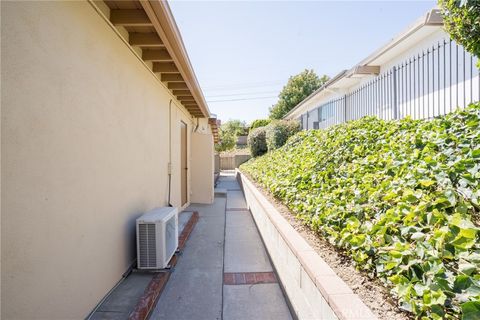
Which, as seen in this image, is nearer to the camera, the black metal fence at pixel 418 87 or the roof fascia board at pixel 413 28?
the black metal fence at pixel 418 87

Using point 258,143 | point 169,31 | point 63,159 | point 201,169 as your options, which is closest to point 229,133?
point 258,143

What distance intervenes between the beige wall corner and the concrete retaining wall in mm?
5551

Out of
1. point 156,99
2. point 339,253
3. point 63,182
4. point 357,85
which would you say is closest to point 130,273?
point 63,182

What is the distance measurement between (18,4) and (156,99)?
3.37 metres

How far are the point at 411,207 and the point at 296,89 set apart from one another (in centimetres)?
3038

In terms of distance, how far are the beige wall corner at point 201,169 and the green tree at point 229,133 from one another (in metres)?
15.8

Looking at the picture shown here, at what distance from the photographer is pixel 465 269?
59.4 inches

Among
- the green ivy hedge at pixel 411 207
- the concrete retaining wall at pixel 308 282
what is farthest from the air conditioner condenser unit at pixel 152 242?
the green ivy hedge at pixel 411 207

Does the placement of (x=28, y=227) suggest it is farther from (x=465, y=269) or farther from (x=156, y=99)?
(x=156, y=99)

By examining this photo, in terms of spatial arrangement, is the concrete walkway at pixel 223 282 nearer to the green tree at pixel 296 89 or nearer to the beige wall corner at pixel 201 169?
the beige wall corner at pixel 201 169

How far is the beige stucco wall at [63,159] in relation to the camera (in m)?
1.78

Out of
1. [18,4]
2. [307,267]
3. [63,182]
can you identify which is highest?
[18,4]

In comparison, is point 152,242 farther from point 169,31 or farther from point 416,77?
point 416,77

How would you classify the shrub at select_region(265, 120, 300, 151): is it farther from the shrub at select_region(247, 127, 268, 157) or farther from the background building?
the shrub at select_region(247, 127, 268, 157)
